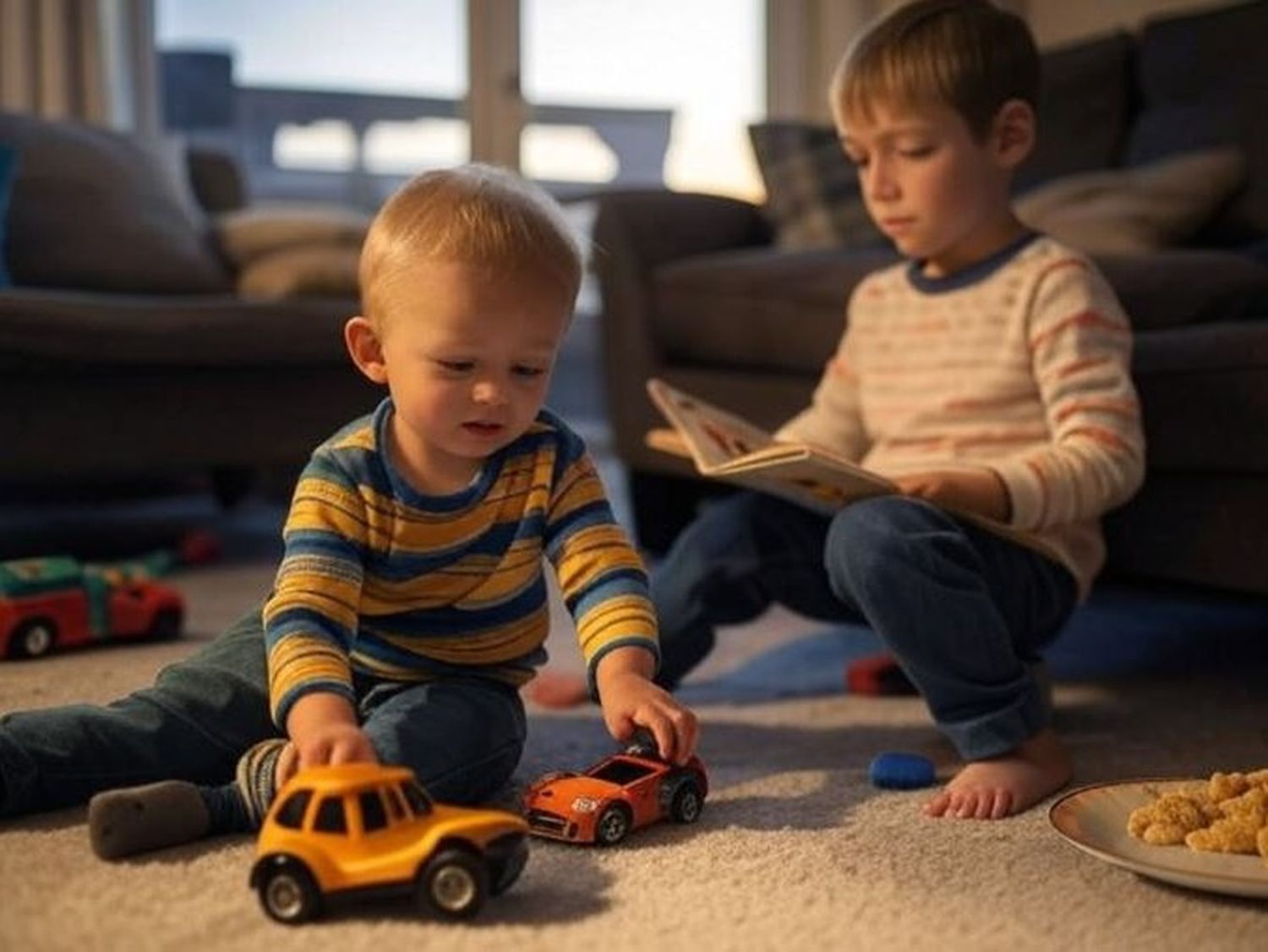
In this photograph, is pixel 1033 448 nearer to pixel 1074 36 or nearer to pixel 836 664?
pixel 836 664

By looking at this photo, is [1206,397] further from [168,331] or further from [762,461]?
[168,331]

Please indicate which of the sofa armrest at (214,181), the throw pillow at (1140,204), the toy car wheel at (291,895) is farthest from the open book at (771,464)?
the sofa armrest at (214,181)

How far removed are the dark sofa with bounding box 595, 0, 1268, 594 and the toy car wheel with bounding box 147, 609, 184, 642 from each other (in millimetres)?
856

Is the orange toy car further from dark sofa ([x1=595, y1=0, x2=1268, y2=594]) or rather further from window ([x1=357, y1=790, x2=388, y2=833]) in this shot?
dark sofa ([x1=595, y1=0, x2=1268, y2=594])

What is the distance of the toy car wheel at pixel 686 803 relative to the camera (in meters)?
1.47

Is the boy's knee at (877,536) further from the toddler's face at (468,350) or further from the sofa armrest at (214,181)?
the sofa armrest at (214,181)

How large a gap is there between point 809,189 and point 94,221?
133 cm

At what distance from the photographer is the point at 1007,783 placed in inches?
61.7

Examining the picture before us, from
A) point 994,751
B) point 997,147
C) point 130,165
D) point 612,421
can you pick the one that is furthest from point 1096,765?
point 130,165

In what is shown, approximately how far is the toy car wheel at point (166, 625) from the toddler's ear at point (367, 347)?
3.07ft

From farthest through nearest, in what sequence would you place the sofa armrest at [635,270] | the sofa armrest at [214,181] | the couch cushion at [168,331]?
1. the sofa armrest at [214,181]
2. the sofa armrest at [635,270]
3. the couch cushion at [168,331]

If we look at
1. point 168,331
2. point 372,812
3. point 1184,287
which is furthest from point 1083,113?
point 372,812

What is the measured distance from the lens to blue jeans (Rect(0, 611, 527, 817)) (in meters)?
1.46

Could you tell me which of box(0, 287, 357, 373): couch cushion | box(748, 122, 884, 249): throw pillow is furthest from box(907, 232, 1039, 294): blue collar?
box(0, 287, 357, 373): couch cushion
